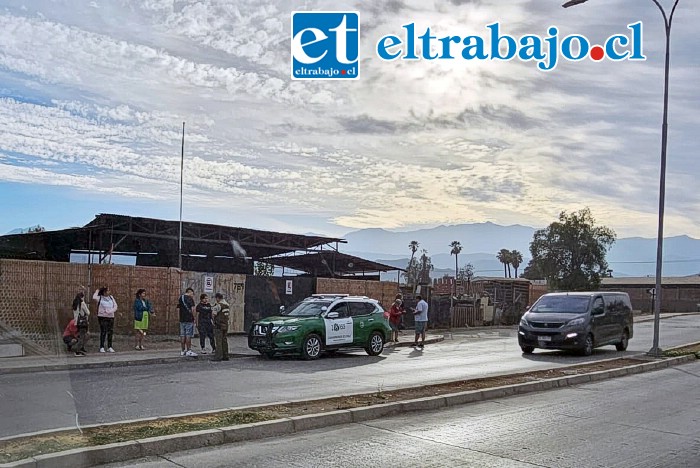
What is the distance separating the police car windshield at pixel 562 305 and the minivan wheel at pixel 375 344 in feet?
15.2

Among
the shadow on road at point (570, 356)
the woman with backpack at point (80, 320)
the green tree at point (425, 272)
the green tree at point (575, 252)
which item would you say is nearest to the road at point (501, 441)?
the shadow on road at point (570, 356)

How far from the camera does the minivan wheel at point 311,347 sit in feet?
58.6

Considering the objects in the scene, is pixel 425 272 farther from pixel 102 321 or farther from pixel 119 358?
pixel 119 358

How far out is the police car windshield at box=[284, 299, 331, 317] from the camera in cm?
1867

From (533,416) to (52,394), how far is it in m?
7.53

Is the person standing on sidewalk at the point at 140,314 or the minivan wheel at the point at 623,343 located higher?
the person standing on sidewalk at the point at 140,314

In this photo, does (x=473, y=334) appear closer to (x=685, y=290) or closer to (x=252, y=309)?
(x=252, y=309)

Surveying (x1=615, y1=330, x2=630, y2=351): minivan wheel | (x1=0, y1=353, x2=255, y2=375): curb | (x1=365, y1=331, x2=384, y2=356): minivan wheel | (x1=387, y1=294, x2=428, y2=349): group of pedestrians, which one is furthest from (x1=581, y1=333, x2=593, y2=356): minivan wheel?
(x1=0, y1=353, x2=255, y2=375): curb

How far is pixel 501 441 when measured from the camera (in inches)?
337

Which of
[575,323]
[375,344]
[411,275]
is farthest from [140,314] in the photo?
[411,275]

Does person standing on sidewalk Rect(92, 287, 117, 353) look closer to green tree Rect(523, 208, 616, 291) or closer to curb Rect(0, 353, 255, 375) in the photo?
curb Rect(0, 353, 255, 375)

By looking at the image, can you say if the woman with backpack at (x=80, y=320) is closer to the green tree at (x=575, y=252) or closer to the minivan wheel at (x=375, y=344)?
the minivan wheel at (x=375, y=344)

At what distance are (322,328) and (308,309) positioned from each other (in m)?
0.83

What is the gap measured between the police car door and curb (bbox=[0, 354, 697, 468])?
264 inches
